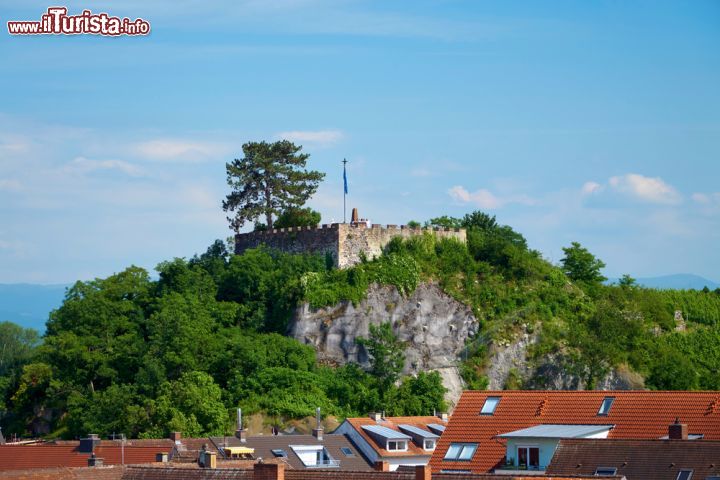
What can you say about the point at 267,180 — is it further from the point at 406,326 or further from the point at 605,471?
the point at 605,471

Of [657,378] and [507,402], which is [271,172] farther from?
[507,402]

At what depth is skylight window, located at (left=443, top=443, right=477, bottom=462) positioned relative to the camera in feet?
175

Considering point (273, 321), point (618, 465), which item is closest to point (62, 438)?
point (273, 321)

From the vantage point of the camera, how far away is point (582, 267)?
9575 centimetres

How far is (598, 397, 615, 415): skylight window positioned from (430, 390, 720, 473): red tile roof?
A: 0.14m

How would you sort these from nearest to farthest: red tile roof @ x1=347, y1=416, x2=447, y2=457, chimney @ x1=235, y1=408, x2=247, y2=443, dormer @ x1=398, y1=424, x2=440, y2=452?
chimney @ x1=235, y1=408, x2=247, y2=443
red tile roof @ x1=347, y1=416, x2=447, y2=457
dormer @ x1=398, y1=424, x2=440, y2=452

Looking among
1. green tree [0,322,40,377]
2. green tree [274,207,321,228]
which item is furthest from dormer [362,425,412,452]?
green tree [0,322,40,377]

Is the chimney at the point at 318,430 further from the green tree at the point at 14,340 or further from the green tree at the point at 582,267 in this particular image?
the green tree at the point at 14,340

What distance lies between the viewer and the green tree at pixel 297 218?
90875 mm

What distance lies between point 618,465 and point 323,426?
32865 mm

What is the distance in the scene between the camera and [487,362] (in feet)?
278

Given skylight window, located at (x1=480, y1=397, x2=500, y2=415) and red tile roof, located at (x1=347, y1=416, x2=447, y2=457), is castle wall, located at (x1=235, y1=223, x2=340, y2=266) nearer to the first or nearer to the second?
red tile roof, located at (x1=347, y1=416, x2=447, y2=457)

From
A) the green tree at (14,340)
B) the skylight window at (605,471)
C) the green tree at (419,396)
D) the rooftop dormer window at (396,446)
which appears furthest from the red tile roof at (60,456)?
the green tree at (14,340)

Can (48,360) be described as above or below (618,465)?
above
